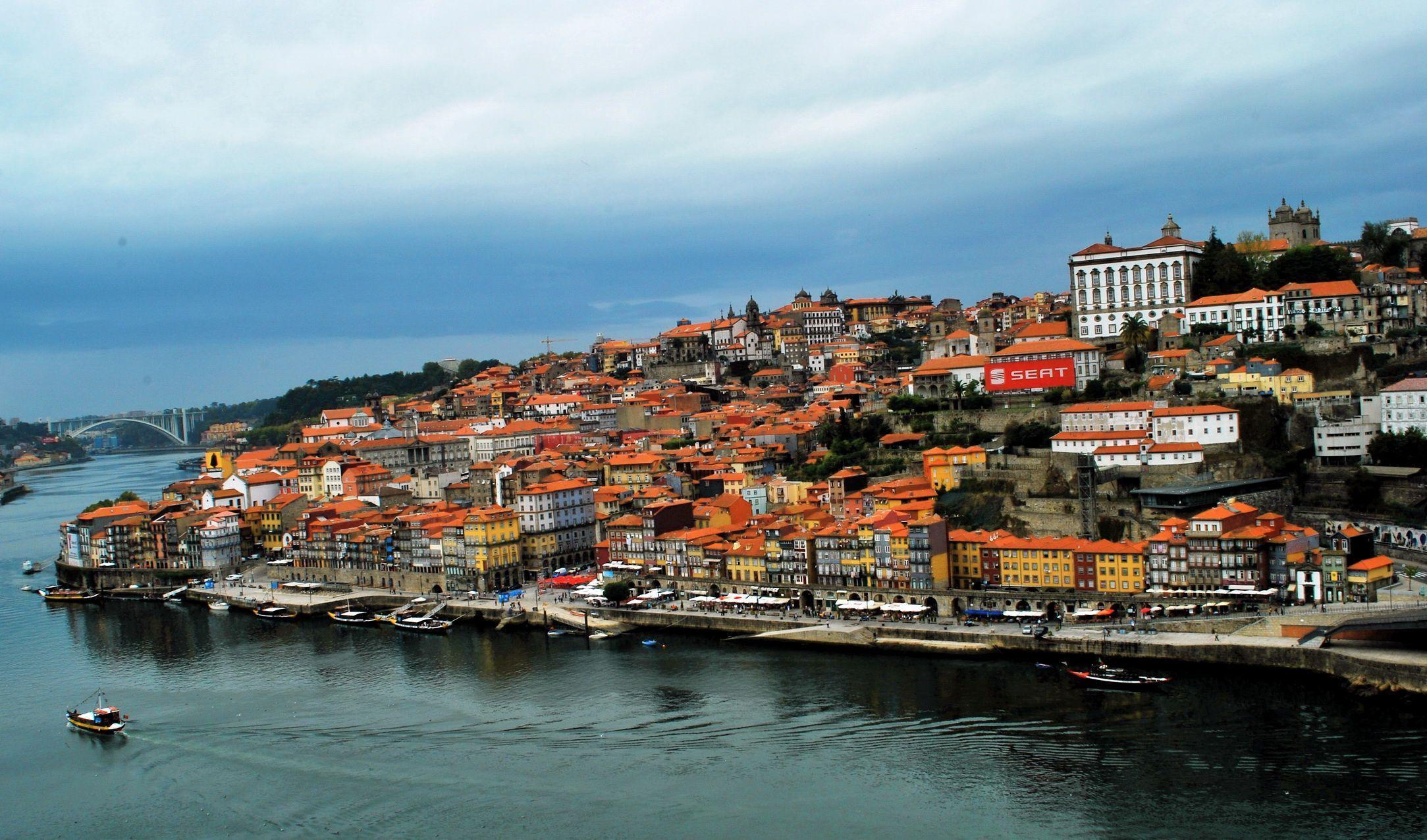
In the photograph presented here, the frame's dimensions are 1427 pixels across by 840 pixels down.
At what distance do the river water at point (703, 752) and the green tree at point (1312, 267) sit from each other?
19599 mm

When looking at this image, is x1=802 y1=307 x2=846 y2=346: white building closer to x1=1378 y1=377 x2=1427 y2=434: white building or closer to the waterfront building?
the waterfront building

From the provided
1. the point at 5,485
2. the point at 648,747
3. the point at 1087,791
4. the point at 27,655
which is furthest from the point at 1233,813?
the point at 5,485

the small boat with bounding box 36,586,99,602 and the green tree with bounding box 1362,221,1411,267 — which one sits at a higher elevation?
the green tree with bounding box 1362,221,1411,267

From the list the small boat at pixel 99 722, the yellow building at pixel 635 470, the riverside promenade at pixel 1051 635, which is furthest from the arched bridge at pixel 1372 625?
the yellow building at pixel 635 470

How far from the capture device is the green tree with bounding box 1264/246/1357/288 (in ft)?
114

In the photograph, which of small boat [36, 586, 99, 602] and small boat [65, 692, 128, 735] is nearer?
small boat [65, 692, 128, 735]

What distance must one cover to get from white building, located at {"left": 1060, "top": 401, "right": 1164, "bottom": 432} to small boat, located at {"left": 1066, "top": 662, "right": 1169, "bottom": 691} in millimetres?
10286

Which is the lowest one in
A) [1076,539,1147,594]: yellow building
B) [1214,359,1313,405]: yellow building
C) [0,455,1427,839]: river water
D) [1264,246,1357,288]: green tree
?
[0,455,1427,839]: river water

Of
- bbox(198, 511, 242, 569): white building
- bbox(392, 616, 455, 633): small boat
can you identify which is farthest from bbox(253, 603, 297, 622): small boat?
bbox(198, 511, 242, 569): white building

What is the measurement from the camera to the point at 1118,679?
755 inches

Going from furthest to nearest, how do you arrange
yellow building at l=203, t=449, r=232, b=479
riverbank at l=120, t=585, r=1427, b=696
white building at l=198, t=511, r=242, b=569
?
yellow building at l=203, t=449, r=232, b=479 → white building at l=198, t=511, r=242, b=569 → riverbank at l=120, t=585, r=1427, b=696

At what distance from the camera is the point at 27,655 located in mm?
26359

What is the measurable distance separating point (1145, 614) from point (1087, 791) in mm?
Result: 7870

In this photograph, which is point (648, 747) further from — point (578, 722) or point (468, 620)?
point (468, 620)
